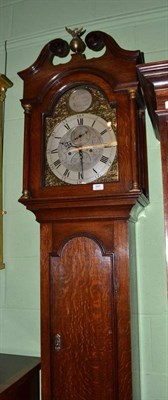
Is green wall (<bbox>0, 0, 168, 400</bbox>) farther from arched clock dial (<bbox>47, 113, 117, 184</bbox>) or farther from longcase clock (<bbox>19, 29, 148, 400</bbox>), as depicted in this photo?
arched clock dial (<bbox>47, 113, 117, 184</bbox>)

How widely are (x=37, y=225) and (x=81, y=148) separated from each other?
476mm

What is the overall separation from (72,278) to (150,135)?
0.69 metres

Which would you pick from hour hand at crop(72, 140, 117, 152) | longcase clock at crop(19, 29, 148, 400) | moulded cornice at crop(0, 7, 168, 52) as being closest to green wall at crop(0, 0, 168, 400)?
moulded cornice at crop(0, 7, 168, 52)

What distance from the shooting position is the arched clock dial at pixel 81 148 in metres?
1.23

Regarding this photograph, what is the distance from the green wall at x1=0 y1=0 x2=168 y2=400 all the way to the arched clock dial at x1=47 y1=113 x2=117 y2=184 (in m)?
0.28

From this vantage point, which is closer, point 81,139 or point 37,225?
point 81,139

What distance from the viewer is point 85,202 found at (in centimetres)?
119

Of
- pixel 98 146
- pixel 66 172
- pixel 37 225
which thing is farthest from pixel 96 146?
pixel 37 225

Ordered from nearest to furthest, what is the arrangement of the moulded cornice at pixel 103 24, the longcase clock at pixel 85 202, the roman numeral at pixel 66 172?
the longcase clock at pixel 85 202 → the roman numeral at pixel 66 172 → the moulded cornice at pixel 103 24

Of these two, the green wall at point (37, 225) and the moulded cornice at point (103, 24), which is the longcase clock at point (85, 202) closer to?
the green wall at point (37, 225)

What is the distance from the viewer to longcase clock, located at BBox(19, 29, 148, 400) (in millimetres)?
1150

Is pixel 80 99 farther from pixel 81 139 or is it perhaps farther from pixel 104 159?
pixel 104 159

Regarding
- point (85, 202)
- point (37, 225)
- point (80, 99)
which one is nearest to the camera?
point (85, 202)

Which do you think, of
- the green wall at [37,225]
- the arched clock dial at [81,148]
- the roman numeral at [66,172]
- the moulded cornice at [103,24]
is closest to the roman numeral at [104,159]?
the arched clock dial at [81,148]
